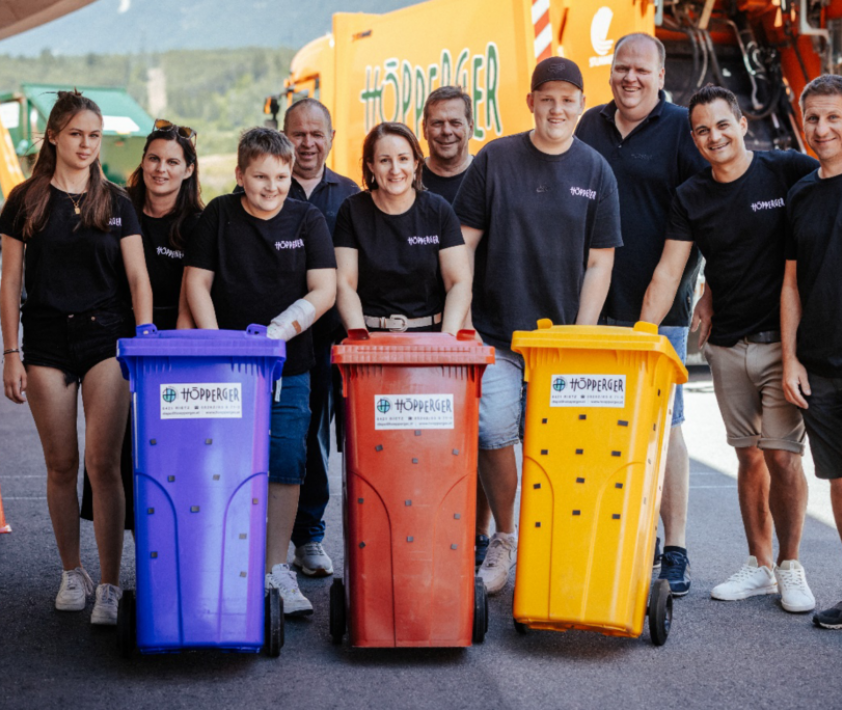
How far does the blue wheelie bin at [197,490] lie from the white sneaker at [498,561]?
111 cm

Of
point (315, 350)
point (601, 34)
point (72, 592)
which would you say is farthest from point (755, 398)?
point (601, 34)

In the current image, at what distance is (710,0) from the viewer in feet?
26.2

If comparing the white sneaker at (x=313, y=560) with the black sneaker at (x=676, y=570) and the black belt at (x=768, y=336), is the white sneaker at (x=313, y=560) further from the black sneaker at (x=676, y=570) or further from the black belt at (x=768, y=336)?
the black belt at (x=768, y=336)

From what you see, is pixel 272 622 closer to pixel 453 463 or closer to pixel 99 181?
pixel 453 463

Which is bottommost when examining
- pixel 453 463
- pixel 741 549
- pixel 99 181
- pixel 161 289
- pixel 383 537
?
pixel 741 549

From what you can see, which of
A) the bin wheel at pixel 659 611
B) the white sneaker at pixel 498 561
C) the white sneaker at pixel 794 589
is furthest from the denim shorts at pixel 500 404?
the white sneaker at pixel 794 589

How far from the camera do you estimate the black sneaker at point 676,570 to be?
418 cm

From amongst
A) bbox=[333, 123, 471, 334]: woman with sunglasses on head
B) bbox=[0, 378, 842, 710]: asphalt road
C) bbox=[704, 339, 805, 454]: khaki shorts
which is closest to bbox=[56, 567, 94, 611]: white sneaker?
bbox=[0, 378, 842, 710]: asphalt road

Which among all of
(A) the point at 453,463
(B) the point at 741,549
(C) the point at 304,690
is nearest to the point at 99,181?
(A) the point at 453,463

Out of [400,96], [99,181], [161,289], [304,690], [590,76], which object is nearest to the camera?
[304,690]

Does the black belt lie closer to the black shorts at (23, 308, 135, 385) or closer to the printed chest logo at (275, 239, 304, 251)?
the printed chest logo at (275, 239, 304, 251)

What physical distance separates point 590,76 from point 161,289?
14.4ft

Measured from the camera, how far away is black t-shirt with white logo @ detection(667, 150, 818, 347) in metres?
3.91

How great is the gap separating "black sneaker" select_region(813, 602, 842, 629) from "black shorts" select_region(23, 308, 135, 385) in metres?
2.64
